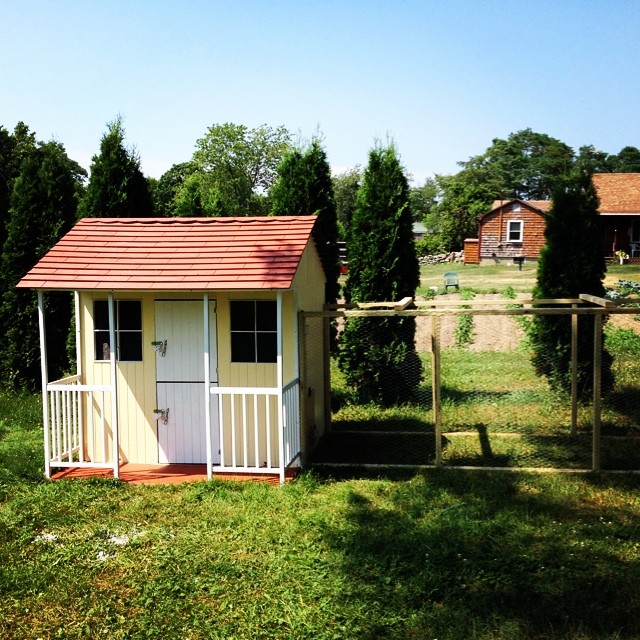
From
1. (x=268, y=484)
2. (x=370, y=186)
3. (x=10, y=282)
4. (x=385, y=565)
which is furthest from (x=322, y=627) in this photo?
(x=10, y=282)

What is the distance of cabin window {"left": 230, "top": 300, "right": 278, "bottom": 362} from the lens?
747cm

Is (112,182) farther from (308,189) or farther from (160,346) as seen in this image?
(160,346)

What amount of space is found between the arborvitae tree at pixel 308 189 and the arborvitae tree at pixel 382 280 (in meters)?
0.60

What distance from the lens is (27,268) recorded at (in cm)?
1180

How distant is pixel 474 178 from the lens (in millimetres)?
57875

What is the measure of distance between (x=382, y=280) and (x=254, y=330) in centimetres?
330

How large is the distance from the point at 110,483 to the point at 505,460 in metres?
4.40

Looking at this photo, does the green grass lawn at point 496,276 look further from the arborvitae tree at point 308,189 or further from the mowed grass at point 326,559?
the mowed grass at point 326,559

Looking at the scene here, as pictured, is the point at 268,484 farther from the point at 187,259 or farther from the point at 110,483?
the point at 187,259

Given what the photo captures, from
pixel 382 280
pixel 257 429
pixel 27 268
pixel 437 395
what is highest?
pixel 27 268

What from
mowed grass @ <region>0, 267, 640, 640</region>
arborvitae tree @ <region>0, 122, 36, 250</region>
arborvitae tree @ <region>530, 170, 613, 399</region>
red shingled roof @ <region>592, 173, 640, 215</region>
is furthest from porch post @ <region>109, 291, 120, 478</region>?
red shingled roof @ <region>592, 173, 640, 215</region>

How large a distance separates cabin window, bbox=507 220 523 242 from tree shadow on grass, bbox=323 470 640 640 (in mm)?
27929

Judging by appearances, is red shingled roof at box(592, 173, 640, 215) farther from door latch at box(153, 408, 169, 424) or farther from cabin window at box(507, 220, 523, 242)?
door latch at box(153, 408, 169, 424)

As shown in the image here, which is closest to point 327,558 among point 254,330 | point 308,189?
point 254,330
